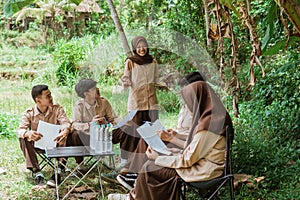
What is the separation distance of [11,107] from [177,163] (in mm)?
5249

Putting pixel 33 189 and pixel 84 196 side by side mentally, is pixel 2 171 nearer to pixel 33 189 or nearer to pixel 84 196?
pixel 33 189

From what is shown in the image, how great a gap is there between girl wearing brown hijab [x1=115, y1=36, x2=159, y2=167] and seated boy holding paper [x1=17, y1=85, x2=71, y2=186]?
1.91 ft

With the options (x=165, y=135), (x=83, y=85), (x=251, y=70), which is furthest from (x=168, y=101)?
(x=251, y=70)

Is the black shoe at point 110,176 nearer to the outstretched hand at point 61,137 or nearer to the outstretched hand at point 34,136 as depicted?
the outstretched hand at point 61,137

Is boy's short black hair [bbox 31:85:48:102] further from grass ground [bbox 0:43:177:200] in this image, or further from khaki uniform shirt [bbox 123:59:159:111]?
khaki uniform shirt [bbox 123:59:159:111]

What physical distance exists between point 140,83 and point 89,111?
0.50 m

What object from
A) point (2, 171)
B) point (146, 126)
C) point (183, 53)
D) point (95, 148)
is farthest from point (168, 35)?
point (2, 171)

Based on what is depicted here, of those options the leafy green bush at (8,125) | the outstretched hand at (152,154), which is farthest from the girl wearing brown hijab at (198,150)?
the leafy green bush at (8,125)

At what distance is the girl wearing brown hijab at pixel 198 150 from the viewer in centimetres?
315

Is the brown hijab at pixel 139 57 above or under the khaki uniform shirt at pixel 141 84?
above

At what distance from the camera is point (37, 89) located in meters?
4.55

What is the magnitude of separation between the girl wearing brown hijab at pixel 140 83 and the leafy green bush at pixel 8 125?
2.77 metres

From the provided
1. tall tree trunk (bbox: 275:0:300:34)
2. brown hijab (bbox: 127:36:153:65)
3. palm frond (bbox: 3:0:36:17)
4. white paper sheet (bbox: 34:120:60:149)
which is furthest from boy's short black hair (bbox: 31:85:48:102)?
tall tree trunk (bbox: 275:0:300:34)

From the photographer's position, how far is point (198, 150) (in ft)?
10.3
